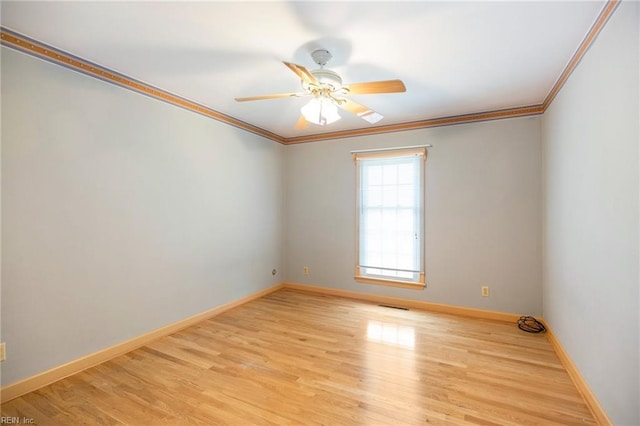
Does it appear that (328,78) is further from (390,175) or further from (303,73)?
(390,175)

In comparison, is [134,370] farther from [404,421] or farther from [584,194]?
[584,194]

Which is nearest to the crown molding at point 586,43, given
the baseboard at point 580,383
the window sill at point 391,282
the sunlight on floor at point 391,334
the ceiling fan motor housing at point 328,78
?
the ceiling fan motor housing at point 328,78

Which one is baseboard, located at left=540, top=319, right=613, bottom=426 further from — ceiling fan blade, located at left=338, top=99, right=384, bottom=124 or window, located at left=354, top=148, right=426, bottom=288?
ceiling fan blade, located at left=338, top=99, right=384, bottom=124

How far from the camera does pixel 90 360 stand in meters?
2.35

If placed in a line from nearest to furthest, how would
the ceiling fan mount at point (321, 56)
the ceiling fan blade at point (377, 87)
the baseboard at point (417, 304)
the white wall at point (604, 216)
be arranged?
the white wall at point (604, 216)
the ceiling fan blade at point (377, 87)
the ceiling fan mount at point (321, 56)
the baseboard at point (417, 304)

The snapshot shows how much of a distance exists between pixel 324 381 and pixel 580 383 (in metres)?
1.82

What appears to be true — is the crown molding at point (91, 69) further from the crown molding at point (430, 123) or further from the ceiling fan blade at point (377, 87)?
the ceiling fan blade at point (377, 87)

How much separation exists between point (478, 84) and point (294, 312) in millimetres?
3164

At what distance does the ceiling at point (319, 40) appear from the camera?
5.58ft

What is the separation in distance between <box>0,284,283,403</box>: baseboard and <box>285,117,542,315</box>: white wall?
2.04 meters

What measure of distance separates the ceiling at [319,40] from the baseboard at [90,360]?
2366 millimetres

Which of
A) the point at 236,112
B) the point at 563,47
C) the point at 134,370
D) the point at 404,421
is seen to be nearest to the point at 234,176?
the point at 236,112

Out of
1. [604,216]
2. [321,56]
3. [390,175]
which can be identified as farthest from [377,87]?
[390,175]

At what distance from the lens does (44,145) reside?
2.10 m
